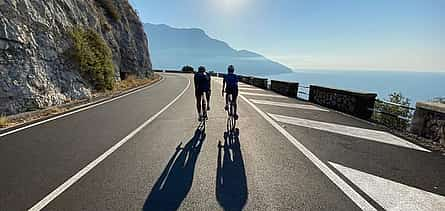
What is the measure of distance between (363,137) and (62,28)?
15095 mm

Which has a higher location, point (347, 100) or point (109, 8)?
point (109, 8)

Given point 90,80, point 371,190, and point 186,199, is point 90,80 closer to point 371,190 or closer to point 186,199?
point 186,199

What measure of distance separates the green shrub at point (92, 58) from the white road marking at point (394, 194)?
Result: 15.0 metres

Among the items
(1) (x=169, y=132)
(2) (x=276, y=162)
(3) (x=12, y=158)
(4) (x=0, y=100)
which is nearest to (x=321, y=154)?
(2) (x=276, y=162)

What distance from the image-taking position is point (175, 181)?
434 centimetres

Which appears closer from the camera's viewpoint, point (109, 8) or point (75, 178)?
point (75, 178)

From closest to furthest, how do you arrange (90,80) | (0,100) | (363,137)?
(363,137)
(0,100)
(90,80)

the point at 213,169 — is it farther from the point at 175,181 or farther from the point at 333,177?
the point at 333,177

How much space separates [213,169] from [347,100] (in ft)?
28.4

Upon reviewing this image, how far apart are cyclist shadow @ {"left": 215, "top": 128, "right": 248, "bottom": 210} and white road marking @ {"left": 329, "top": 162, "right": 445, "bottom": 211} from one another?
1733 millimetres

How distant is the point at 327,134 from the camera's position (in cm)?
766

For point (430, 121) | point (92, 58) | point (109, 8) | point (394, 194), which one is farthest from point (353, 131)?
point (109, 8)

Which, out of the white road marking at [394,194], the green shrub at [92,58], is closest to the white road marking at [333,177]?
the white road marking at [394,194]

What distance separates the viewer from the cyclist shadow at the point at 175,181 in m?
3.62
